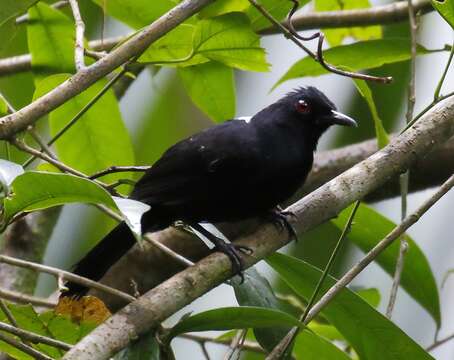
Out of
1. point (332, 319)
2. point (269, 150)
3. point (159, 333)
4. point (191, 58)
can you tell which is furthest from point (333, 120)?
point (159, 333)

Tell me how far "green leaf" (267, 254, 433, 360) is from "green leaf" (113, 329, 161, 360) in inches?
19.8

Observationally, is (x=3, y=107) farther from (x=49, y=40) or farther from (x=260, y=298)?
(x=260, y=298)

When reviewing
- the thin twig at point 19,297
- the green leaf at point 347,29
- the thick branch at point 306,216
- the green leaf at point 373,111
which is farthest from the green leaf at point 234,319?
the green leaf at point 347,29

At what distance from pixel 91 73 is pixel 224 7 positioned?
91 centimetres

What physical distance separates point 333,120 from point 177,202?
2.45 feet

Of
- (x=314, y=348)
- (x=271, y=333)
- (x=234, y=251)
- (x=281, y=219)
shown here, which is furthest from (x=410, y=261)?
(x=234, y=251)

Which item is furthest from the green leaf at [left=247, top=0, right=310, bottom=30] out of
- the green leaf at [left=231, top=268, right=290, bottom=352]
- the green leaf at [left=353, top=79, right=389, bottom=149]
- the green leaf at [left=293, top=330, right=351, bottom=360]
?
the green leaf at [left=293, top=330, right=351, bottom=360]

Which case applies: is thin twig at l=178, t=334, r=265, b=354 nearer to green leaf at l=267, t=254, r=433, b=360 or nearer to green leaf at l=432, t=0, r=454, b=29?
green leaf at l=267, t=254, r=433, b=360

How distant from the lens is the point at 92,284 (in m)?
2.54

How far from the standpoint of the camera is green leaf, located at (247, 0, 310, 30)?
10.3ft

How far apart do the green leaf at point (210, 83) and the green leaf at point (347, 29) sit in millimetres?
729

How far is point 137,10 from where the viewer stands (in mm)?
3260

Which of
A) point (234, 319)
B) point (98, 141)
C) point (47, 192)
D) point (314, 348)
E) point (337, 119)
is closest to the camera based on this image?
point (47, 192)

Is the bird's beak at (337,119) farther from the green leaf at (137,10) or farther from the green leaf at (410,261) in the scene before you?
the green leaf at (137,10)
